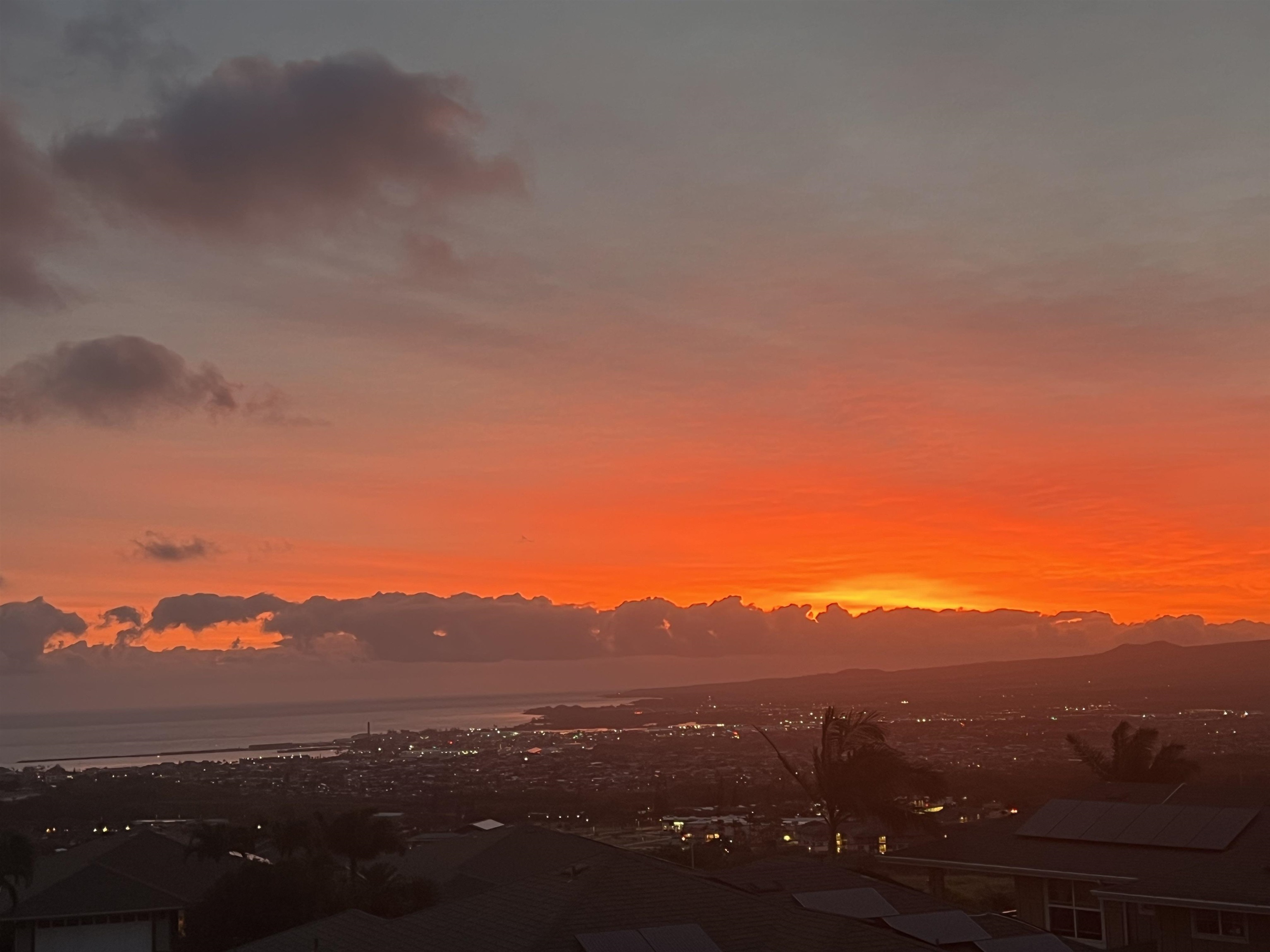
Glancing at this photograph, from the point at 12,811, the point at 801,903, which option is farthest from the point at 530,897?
the point at 12,811

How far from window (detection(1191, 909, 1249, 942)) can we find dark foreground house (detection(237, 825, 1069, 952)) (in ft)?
12.1

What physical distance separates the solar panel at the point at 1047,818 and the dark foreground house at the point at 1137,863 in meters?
0.03

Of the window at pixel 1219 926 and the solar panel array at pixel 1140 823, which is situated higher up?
the solar panel array at pixel 1140 823

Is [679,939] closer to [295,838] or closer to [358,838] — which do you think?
[358,838]

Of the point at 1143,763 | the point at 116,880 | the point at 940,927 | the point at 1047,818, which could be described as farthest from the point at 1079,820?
the point at 116,880

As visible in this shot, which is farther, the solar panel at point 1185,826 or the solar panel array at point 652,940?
the solar panel at point 1185,826

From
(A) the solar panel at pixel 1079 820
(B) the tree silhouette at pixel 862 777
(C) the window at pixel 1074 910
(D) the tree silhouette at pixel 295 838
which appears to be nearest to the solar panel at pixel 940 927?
(C) the window at pixel 1074 910

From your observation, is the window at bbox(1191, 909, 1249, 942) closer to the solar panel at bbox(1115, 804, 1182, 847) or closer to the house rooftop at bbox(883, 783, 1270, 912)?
the house rooftop at bbox(883, 783, 1270, 912)

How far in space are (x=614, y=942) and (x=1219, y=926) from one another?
11530 mm

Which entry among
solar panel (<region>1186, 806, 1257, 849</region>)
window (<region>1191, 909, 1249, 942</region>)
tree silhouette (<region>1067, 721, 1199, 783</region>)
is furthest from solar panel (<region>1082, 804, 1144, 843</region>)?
tree silhouette (<region>1067, 721, 1199, 783</region>)

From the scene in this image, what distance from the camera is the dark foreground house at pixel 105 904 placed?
2770 centimetres

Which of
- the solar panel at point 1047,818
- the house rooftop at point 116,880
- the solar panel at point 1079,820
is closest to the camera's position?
the solar panel at point 1079,820

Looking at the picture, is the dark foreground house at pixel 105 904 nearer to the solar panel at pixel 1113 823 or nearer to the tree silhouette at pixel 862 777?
the tree silhouette at pixel 862 777

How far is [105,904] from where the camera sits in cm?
2822
